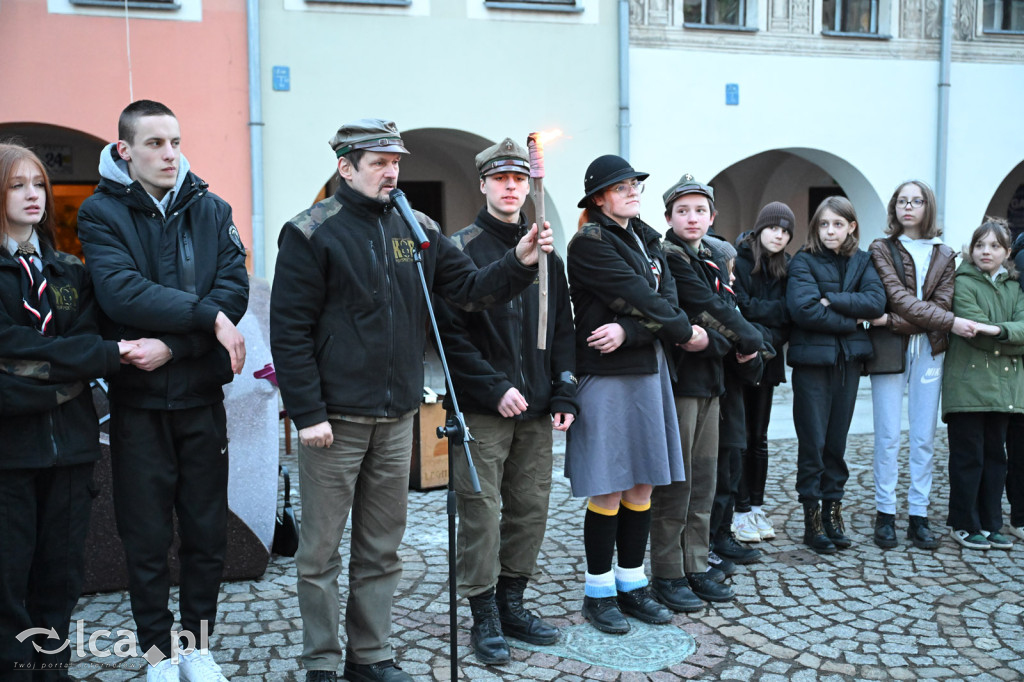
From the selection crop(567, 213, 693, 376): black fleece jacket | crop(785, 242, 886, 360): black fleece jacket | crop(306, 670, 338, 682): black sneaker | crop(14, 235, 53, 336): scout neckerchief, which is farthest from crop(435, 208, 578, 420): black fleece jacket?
crop(785, 242, 886, 360): black fleece jacket

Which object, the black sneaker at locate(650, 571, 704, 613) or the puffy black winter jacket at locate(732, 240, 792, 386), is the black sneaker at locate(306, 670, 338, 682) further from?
the puffy black winter jacket at locate(732, 240, 792, 386)

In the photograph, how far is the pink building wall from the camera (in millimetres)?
8961

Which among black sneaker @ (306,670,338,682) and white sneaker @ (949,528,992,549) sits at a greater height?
black sneaker @ (306,670,338,682)

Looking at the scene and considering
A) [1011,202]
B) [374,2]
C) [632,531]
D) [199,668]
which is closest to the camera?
[199,668]

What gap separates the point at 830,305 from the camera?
5180 millimetres

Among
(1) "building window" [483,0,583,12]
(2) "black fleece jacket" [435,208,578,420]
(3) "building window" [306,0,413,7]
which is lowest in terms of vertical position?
(2) "black fleece jacket" [435,208,578,420]

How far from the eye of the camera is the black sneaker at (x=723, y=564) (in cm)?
483

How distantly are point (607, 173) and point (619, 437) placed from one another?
1178 millimetres

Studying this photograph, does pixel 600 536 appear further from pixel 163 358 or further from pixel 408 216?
pixel 163 358

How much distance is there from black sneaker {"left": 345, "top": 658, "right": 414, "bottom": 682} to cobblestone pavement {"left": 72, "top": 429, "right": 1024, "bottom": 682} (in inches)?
6.3

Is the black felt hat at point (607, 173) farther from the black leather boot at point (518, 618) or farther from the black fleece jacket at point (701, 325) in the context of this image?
the black leather boot at point (518, 618)

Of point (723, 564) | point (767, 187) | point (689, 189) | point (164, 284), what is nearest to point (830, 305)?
point (689, 189)

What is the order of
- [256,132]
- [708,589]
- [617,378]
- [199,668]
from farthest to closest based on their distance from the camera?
[256,132]
[708,589]
[617,378]
[199,668]

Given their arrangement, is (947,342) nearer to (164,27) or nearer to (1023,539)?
(1023,539)
